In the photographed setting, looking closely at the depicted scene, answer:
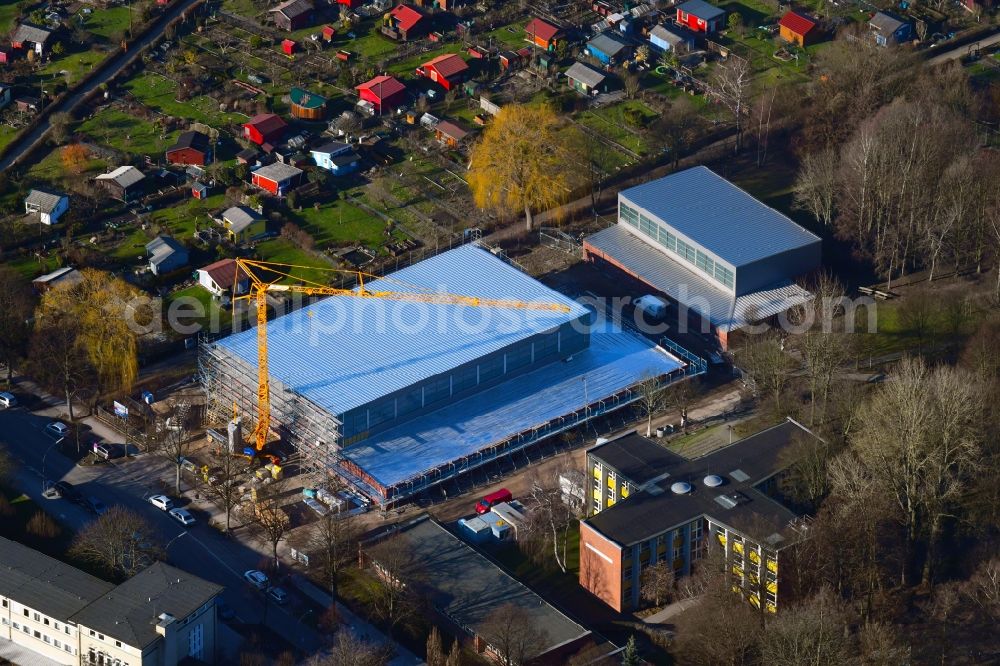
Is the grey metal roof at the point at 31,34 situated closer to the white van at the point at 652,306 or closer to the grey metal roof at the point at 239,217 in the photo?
the grey metal roof at the point at 239,217

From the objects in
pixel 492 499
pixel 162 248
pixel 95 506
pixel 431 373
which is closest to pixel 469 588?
pixel 492 499

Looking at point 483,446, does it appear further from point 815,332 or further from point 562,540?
point 815,332

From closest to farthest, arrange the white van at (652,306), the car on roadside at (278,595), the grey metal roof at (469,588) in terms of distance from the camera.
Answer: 1. the grey metal roof at (469,588)
2. the car on roadside at (278,595)
3. the white van at (652,306)

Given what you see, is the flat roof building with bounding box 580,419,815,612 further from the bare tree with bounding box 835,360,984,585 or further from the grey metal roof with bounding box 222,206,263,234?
the grey metal roof with bounding box 222,206,263,234

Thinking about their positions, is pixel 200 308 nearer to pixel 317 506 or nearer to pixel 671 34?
pixel 317 506

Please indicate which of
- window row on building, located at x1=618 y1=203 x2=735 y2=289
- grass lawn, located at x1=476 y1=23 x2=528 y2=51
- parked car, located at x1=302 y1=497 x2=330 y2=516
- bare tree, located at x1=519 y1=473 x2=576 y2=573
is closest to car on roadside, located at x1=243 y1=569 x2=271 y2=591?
parked car, located at x1=302 y1=497 x2=330 y2=516

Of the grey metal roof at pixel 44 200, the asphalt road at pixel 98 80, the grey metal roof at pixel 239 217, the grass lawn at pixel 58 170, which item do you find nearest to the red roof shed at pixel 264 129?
the grey metal roof at pixel 239 217

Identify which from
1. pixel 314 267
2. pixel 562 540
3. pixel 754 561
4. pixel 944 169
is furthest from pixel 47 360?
pixel 944 169

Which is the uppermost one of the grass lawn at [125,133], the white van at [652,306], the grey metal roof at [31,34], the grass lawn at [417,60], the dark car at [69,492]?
the grey metal roof at [31,34]
